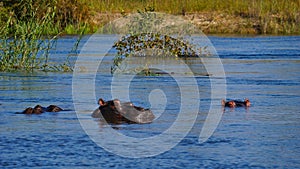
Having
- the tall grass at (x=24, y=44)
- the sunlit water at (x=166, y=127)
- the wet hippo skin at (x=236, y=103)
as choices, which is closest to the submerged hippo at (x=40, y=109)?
the sunlit water at (x=166, y=127)

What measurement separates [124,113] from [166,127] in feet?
2.89

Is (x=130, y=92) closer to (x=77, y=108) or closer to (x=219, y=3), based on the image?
(x=77, y=108)

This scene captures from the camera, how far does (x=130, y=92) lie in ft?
56.4

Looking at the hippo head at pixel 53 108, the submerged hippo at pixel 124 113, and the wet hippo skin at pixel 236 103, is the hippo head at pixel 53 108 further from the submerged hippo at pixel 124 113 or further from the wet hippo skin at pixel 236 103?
the wet hippo skin at pixel 236 103

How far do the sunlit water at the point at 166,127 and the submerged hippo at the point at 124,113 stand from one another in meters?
0.21

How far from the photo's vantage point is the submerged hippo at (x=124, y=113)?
1348 cm

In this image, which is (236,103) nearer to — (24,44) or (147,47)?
(24,44)

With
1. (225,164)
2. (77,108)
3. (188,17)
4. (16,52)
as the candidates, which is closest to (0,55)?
(16,52)

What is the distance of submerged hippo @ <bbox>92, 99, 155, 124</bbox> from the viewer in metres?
13.5

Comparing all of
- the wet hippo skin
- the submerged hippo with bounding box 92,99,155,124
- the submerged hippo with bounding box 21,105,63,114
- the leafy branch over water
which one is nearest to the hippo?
the wet hippo skin

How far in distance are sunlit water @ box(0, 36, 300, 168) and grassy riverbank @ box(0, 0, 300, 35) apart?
14.9m

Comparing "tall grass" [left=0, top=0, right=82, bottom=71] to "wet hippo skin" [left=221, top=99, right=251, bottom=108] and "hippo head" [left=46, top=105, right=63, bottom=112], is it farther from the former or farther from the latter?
"wet hippo skin" [left=221, top=99, right=251, bottom=108]

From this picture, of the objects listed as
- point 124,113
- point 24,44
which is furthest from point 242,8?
point 124,113

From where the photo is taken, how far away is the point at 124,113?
44.6 feet
